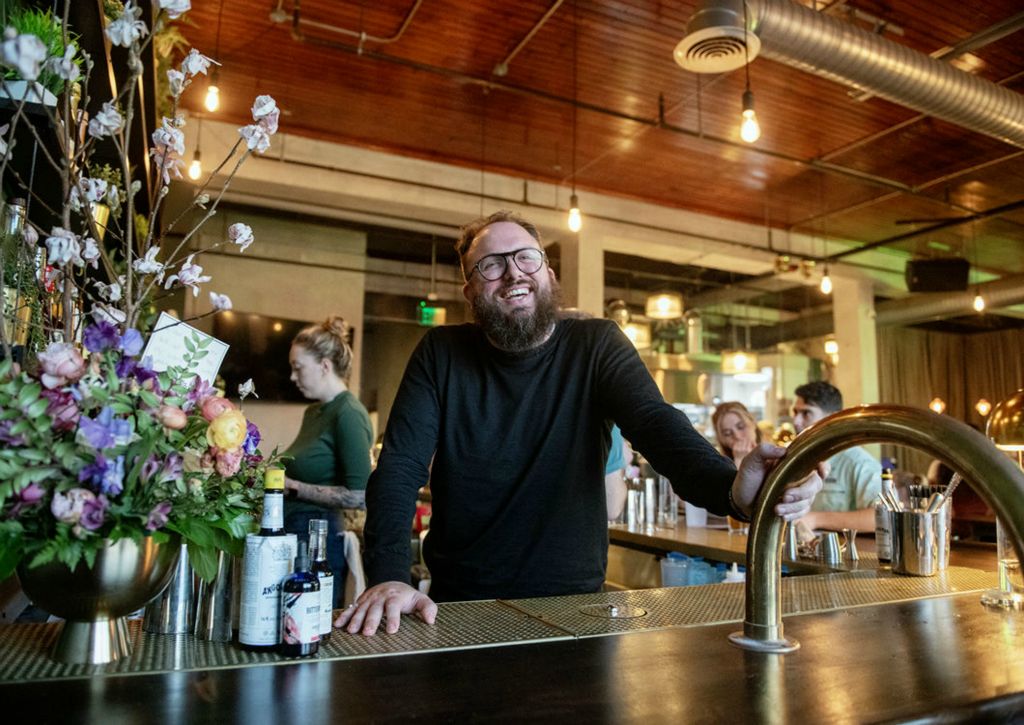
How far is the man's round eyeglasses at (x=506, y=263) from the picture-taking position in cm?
176

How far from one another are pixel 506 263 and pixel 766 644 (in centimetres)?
102

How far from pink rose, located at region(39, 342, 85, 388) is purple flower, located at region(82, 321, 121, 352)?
0.03 meters

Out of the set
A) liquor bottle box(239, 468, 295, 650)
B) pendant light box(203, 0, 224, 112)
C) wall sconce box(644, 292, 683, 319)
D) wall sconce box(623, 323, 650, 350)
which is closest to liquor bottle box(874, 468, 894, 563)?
liquor bottle box(239, 468, 295, 650)

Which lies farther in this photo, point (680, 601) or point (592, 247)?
point (592, 247)

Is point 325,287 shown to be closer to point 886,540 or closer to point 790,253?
point 790,253

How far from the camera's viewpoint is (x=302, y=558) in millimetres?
1030

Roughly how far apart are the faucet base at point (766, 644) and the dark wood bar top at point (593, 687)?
0.02m

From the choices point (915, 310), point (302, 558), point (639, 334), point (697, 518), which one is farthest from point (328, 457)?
point (915, 310)

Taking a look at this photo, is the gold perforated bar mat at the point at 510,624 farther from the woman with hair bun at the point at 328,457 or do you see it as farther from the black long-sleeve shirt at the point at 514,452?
the woman with hair bun at the point at 328,457

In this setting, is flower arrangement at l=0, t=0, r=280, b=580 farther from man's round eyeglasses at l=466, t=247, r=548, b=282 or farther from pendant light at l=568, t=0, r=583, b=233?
pendant light at l=568, t=0, r=583, b=233

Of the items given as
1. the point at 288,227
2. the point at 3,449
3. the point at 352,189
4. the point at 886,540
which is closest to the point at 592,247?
the point at 352,189

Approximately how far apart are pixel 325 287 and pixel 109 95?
5.48 meters

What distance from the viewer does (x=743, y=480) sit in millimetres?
1091

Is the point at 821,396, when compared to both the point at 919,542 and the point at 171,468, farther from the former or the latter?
the point at 171,468
